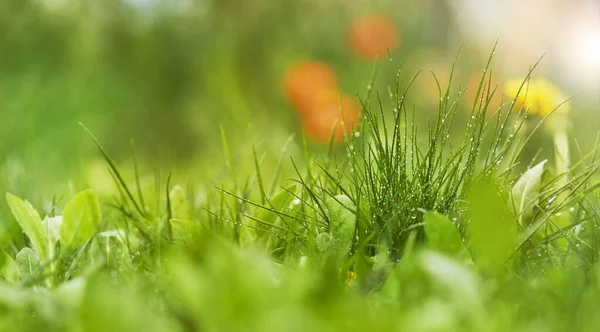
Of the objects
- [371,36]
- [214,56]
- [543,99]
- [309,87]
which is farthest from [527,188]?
[214,56]

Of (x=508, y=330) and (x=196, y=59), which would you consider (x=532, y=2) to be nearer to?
(x=196, y=59)

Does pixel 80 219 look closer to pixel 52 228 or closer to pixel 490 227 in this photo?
pixel 52 228

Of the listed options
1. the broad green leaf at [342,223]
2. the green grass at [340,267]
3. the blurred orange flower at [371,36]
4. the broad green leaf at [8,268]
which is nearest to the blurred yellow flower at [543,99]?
the green grass at [340,267]

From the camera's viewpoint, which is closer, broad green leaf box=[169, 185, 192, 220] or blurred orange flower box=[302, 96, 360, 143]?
broad green leaf box=[169, 185, 192, 220]

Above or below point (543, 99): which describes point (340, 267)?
below

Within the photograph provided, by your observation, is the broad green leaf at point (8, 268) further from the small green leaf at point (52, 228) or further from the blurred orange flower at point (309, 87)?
the blurred orange flower at point (309, 87)

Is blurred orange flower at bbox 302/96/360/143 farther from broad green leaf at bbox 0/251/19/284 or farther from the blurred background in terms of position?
broad green leaf at bbox 0/251/19/284

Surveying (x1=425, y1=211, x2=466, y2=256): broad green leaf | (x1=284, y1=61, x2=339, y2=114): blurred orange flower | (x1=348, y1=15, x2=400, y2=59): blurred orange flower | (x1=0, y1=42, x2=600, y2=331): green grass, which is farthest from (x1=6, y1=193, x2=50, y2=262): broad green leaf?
(x1=348, y1=15, x2=400, y2=59): blurred orange flower

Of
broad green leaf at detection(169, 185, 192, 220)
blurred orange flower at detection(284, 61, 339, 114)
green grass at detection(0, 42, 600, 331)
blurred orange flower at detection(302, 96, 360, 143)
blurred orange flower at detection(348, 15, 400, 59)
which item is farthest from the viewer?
blurred orange flower at detection(348, 15, 400, 59)
